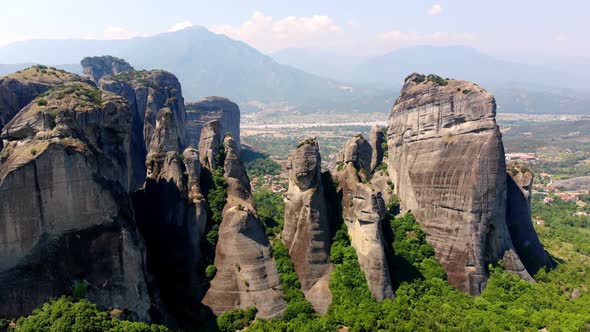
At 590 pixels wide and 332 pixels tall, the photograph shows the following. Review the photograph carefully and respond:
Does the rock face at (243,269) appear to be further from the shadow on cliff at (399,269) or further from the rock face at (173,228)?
the shadow on cliff at (399,269)

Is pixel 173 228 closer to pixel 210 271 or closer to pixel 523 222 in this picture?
pixel 210 271

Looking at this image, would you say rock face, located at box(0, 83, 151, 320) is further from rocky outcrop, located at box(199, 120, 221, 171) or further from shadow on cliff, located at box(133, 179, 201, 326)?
rocky outcrop, located at box(199, 120, 221, 171)

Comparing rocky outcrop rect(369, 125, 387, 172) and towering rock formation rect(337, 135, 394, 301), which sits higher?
rocky outcrop rect(369, 125, 387, 172)

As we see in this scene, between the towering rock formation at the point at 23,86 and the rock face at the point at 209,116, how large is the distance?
161ft

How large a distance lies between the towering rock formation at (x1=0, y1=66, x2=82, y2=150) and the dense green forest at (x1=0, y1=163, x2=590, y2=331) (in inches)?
785

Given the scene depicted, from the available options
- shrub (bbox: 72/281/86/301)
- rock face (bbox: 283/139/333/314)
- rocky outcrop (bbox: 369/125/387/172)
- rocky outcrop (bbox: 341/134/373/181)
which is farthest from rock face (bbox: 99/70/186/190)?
shrub (bbox: 72/281/86/301)

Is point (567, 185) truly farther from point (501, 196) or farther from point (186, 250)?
point (186, 250)

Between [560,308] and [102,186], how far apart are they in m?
37.2

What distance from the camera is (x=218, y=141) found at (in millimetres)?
43062

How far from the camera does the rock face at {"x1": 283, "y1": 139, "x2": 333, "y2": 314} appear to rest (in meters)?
34.8

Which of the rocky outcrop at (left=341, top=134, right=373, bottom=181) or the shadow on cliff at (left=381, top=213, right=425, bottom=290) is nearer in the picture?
the shadow on cliff at (left=381, top=213, right=425, bottom=290)

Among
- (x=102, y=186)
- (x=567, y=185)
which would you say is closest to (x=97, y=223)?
(x=102, y=186)

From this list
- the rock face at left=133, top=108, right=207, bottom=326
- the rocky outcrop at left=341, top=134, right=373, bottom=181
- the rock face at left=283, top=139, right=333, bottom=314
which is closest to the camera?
the rock face at left=133, top=108, right=207, bottom=326

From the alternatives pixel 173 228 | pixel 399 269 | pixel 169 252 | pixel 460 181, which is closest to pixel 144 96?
pixel 173 228
